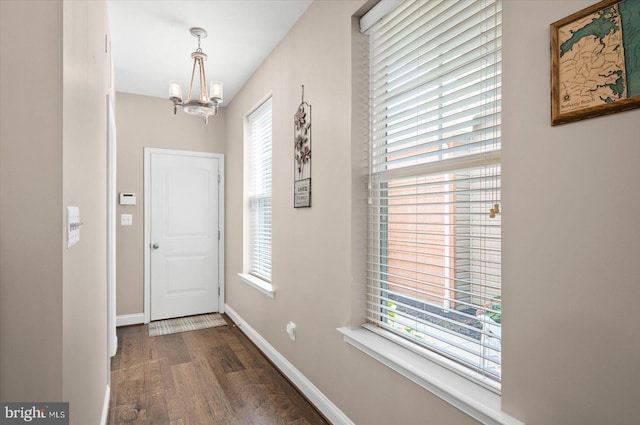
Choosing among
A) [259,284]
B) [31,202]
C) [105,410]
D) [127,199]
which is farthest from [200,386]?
[127,199]

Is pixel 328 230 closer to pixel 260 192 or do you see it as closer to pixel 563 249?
pixel 563 249

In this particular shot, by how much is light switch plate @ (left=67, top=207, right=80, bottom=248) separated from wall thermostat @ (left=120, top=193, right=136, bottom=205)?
10.2 ft

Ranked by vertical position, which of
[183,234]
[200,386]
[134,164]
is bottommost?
[200,386]

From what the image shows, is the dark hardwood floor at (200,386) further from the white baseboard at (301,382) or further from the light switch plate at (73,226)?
the light switch plate at (73,226)

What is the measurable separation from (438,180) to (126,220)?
12.2 feet

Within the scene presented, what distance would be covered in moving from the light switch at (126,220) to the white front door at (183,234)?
0.72 feet

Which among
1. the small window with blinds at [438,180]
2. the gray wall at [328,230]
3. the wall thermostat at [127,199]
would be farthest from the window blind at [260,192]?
the small window with blinds at [438,180]

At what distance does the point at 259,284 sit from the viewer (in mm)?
3340

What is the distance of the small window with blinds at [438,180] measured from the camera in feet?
4.32

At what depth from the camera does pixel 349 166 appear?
198cm

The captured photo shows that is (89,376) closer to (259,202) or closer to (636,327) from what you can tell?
(636,327)

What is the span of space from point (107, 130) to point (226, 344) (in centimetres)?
215

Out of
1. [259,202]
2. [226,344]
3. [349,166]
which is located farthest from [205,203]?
[349,166]

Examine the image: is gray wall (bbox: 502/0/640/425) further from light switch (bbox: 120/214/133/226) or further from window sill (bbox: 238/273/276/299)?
light switch (bbox: 120/214/133/226)
